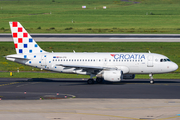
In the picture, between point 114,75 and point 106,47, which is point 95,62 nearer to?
point 114,75

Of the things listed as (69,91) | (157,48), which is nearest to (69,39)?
(157,48)

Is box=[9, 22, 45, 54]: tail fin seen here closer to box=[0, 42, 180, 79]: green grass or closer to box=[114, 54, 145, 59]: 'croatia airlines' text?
box=[114, 54, 145, 59]: 'croatia airlines' text

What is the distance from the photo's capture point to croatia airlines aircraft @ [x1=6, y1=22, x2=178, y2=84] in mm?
42344

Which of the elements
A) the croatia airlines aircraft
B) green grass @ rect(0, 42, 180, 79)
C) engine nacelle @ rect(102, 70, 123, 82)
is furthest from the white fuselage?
green grass @ rect(0, 42, 180, 79)

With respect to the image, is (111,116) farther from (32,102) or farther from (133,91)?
(133,91)

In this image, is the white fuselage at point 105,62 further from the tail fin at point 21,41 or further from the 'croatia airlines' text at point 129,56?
the tail fin at point 21,41

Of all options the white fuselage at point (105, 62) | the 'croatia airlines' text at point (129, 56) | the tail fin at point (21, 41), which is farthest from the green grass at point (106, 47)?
the 'croatia airlines' text at point (129, 56)

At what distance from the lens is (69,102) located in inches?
1162

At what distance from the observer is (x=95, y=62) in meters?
43.5

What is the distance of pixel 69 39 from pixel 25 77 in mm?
36673

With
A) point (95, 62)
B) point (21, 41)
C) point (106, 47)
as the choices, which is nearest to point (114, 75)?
point (95, 62)

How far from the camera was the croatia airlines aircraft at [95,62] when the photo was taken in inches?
1667

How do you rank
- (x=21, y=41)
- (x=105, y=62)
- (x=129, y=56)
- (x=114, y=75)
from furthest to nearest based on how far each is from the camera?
(x=21, y=41), (x=105, y=62), (x=129, y=56), (x=114, y=75)

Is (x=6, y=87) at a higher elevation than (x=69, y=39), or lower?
lower
